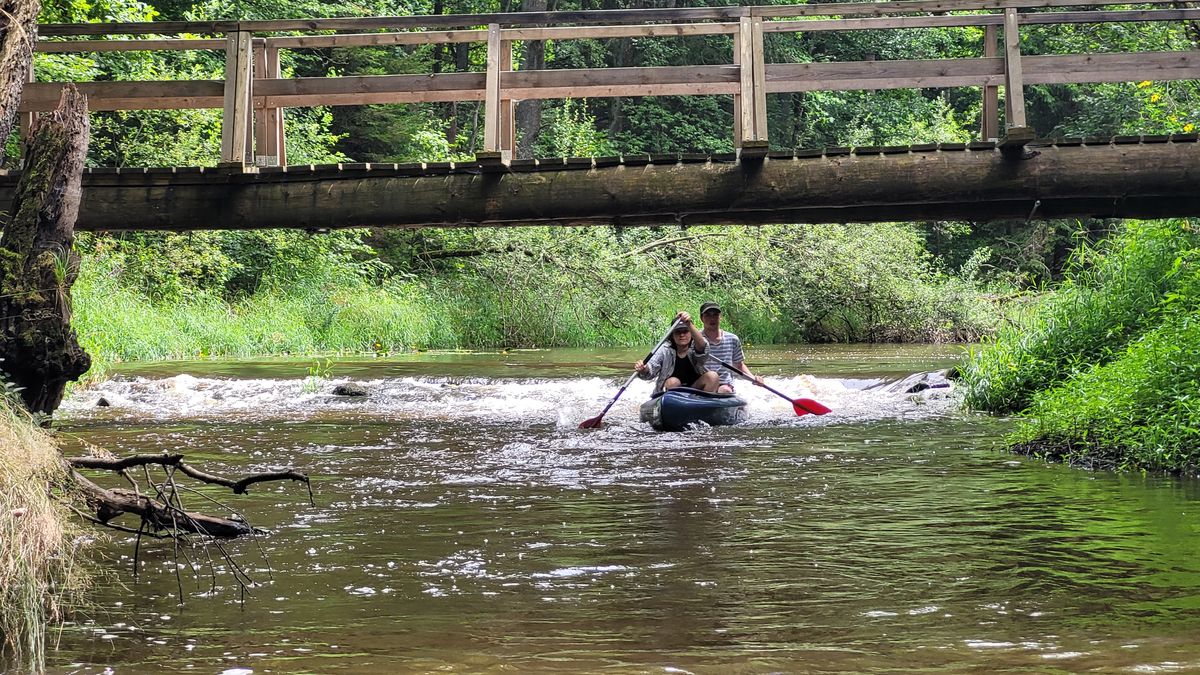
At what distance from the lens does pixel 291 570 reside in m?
5.18

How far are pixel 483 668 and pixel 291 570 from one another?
5.52 feet

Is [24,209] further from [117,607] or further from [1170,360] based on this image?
[1170,360]

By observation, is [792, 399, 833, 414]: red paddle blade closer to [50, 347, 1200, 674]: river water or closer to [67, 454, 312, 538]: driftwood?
[50, 347, 1200, 674]: river water

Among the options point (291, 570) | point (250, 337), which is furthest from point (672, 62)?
point (291, 570)

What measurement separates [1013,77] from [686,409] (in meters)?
3.90

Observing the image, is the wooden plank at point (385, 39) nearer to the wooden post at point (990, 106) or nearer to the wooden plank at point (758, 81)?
the wooden plank at point (758, 81)

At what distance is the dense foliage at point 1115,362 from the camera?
791cm

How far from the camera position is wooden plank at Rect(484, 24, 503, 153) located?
10.7 metres

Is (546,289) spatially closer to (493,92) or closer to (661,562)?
(493,92)

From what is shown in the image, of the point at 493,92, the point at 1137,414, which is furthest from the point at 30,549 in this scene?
the point at 493,92

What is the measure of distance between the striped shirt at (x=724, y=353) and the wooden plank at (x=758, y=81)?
216cm

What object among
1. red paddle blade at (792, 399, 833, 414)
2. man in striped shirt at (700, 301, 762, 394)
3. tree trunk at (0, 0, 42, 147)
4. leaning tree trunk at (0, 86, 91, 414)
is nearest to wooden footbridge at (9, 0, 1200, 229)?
man in striped shirt at (700, 301, 762, 394)

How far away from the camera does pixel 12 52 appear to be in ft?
24.3

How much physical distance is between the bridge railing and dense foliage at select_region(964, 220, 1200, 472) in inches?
63.3
